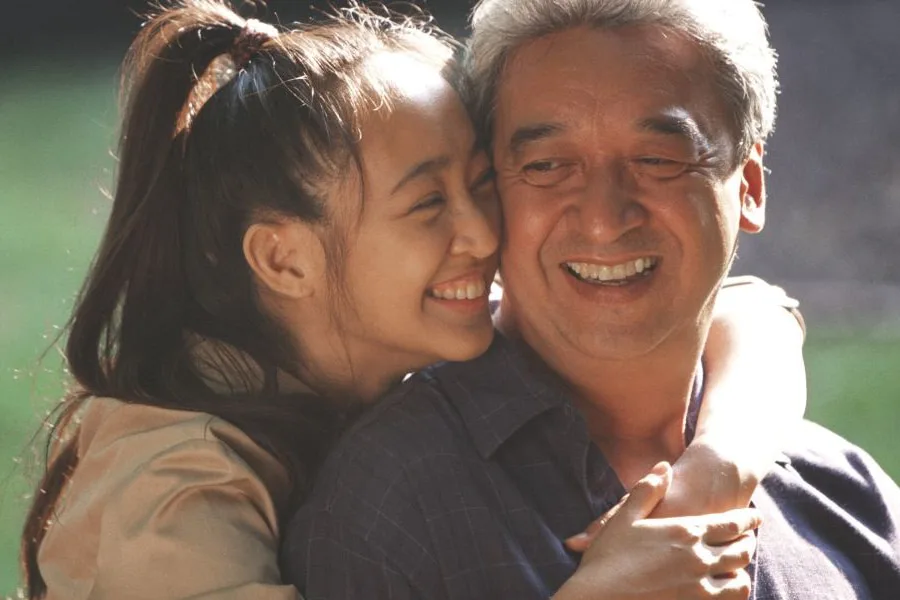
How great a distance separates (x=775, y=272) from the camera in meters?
6.10

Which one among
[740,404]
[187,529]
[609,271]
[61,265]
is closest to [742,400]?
[740,404]

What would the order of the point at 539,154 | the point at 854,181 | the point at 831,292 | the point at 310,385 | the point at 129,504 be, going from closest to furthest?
the point at 129,504 < the point at 539,154 < the point at 310,385 < the point at 831,292 < the point at 854,181

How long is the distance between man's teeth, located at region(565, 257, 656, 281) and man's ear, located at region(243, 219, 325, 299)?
0.38m

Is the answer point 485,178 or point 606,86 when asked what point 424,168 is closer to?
point 485,178

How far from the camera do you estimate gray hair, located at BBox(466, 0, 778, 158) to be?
6.86 ft

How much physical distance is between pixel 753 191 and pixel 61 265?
4.21 metres

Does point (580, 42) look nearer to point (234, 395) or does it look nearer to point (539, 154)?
point (539, 154)

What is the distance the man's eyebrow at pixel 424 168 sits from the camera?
2084 millimetres

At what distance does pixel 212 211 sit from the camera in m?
2.15

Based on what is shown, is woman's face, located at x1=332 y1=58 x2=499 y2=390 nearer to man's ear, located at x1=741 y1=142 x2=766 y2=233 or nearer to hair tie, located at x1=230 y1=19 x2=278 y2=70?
hair tie, located at x1=230 y1=19 x2=278 y2=70

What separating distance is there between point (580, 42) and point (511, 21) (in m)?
0.11

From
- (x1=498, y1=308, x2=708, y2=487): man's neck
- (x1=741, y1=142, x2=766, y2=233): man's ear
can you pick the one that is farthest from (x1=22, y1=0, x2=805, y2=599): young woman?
(x1=741, y1=142, x2=766, y2=233): man's ear

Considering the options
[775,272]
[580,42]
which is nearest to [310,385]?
[580,42]

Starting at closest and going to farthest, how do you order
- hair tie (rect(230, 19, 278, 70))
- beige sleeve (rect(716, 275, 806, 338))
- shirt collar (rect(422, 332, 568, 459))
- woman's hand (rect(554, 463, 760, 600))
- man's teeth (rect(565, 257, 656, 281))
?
woman's hand (rect(554, 463, 760, 600)), shirt collar (rect(422, 332, 568, 459)), man's teeth (rect(565, 257, 656, 281)), hair tie (rect(230, 19, 278, 70)), beige sleeve (rect(716, 275, 806, 338))
